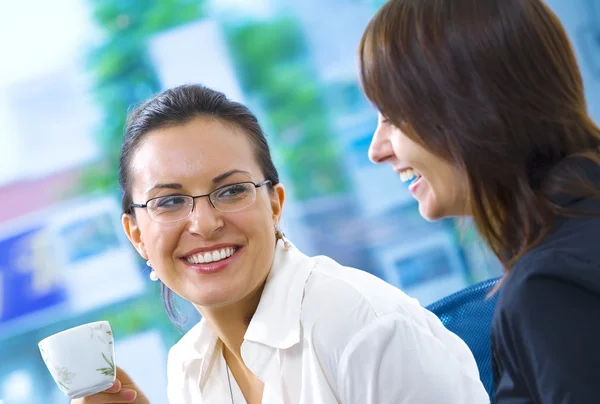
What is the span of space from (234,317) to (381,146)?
2.32 ft

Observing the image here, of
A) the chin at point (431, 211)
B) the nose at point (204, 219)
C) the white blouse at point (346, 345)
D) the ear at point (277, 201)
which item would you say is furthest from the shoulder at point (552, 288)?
the ear at point (277, 201)

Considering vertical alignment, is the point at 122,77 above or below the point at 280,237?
above

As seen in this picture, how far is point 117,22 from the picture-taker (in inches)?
110

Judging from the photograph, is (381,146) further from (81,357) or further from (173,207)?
(81,357)

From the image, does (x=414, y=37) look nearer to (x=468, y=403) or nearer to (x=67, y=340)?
(x=468, y=403)

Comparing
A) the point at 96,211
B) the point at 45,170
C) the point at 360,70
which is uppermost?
the point at 360,70

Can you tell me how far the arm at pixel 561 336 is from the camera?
892mm

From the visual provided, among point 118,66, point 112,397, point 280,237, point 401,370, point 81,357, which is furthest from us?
point 118,66

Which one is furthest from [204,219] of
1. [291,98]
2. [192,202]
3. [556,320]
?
[291,98]

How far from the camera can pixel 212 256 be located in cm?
159

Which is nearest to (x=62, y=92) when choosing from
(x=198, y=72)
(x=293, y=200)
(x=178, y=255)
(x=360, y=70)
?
(x=198, y=72)

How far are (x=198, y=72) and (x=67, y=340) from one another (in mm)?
1646

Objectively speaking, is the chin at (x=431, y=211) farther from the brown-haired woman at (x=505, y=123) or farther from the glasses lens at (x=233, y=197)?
the glasses lens at (x=233, y=197)

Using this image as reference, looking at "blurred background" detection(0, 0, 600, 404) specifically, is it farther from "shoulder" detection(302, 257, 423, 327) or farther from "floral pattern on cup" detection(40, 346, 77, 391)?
"floral pattern on cup" detection(40, 346, 77, 391)
